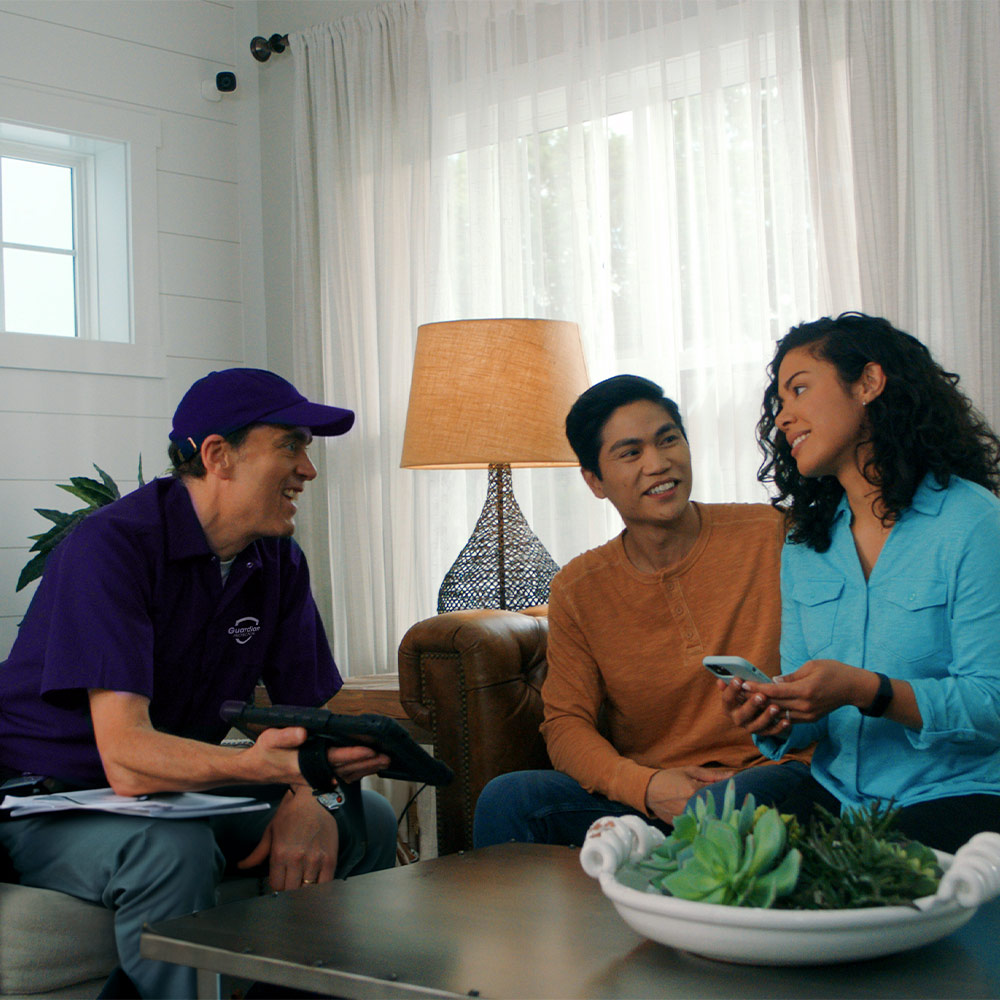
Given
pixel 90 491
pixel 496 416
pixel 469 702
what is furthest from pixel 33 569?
pixel 469 702

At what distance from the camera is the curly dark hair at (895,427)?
65.9 inches

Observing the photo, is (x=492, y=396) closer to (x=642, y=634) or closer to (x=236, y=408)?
(x=642, y=634)

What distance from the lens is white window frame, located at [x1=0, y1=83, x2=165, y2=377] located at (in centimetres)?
364

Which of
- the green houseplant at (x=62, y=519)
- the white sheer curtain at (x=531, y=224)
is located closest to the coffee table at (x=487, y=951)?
the white sheer curtain at (x=531, y=224)

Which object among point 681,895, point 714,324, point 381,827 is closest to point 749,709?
point 681,895

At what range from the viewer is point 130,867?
1.54 metres

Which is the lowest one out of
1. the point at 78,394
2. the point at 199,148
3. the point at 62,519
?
the point at 62,519

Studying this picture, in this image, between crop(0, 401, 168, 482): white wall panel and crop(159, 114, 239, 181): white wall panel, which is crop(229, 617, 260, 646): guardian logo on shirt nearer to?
crop(0, 401, 168, 482): white wall panel

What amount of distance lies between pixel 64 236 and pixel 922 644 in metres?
3.17

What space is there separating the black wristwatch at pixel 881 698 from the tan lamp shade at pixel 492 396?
134 centimetres

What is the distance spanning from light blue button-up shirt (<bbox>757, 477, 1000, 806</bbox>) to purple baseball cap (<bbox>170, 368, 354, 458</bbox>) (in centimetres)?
83

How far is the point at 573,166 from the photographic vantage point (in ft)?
10.7

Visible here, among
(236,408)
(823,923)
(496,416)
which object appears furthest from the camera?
(496,416)

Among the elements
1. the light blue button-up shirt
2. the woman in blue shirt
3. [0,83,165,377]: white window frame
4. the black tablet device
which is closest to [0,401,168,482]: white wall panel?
[0,83,165,377]: white window frame
